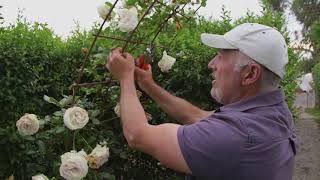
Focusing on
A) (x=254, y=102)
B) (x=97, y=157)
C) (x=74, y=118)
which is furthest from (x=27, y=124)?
(x=254, y=102)

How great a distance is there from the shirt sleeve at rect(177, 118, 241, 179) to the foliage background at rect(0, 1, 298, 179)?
76 cm

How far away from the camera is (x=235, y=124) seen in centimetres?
210

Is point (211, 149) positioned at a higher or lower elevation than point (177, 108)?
lower

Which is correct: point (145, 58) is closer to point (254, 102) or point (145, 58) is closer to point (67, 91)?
point (254, 102)

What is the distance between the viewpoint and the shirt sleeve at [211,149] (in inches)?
81.0

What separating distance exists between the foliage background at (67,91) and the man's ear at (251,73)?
0.68m

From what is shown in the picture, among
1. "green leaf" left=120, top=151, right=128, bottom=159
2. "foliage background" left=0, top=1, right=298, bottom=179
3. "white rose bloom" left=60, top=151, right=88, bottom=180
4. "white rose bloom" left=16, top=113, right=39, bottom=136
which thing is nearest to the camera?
"white rose bloom" left=60, top=151, right=88, bottom=180

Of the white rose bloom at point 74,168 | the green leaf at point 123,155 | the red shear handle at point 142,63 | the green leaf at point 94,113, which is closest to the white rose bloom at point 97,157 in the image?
the white rose bloom at point 74,168

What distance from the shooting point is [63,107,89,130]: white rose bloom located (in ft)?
8.26

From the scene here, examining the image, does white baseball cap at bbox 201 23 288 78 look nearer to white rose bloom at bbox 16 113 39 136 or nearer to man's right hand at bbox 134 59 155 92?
man's right hand at bbox 134 59 155 92

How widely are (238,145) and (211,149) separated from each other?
104mm

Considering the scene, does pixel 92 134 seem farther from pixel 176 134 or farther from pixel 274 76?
pixel 274 76

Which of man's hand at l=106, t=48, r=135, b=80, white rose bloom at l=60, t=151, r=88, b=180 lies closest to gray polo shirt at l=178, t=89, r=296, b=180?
man's hand at l=106, t=48, r=135, b=80

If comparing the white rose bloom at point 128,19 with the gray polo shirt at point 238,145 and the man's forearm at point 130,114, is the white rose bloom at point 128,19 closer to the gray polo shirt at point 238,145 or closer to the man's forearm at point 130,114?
the man's forearm at point 130,114
